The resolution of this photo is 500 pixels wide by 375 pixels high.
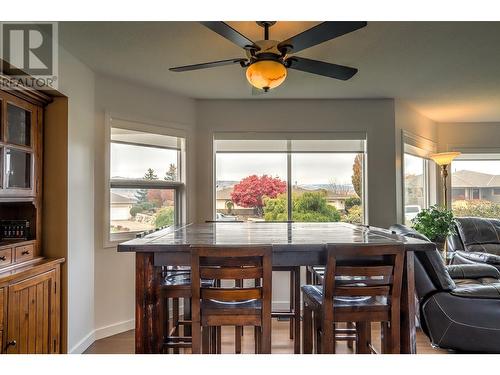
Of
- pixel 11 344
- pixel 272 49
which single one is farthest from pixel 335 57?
pixel 11 344

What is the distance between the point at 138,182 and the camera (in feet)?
12.0

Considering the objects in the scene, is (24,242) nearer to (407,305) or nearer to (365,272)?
(365,272)

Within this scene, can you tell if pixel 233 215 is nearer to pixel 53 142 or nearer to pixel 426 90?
pixel 53 142

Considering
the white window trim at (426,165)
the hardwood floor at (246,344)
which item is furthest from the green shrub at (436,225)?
the hardwood floor at (246,344)

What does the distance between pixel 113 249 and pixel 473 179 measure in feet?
17.6

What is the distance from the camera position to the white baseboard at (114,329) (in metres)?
3.26

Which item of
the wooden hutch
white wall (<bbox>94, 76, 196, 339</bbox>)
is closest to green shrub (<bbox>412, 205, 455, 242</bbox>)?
white wall (<bbox>94, 76, 196, 339</bbox>)

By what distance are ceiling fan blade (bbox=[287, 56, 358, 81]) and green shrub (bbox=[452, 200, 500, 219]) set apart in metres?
4.20

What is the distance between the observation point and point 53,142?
2762 millimetres

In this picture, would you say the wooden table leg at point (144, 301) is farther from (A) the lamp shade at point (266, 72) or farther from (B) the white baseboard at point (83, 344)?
(B) the white baseboard at point (83, 344)

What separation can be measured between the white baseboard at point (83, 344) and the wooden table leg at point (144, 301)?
4.90ft

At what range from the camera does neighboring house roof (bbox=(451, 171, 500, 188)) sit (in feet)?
17.9
